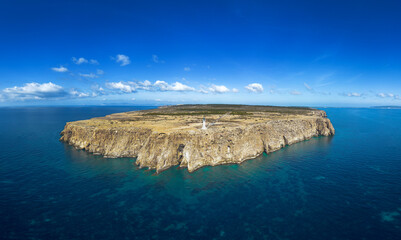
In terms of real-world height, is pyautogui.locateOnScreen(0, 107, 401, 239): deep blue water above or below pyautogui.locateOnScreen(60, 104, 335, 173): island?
below

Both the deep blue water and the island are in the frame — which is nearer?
the deep blue water

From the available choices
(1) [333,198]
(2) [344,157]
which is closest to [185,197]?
(1) [333,198]

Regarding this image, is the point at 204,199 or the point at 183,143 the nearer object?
the point at 204,199

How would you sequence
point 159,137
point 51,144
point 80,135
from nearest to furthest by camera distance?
1. point 159,137
2. point 80,135
3. point 51,144

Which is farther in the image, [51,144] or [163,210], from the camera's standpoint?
[51,144]

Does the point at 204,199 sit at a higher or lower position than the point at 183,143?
lower

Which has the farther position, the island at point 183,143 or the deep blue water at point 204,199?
the island at point 183,143

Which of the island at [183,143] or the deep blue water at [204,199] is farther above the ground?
the island at [183,143]

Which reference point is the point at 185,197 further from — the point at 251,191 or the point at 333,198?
the point at 333,198
